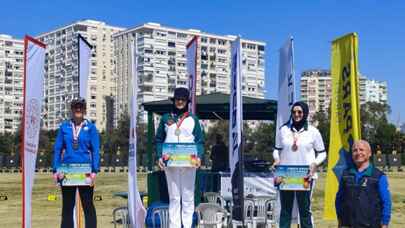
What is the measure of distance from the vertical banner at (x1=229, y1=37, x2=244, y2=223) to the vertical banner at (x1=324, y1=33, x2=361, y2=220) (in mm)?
1303

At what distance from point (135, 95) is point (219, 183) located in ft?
15.9

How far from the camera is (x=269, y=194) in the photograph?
12258mm

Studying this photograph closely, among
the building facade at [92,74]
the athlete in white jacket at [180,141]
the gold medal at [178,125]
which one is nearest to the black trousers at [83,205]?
the athlete in white jacket at [180,141]

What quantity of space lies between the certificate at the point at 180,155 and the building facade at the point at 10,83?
12057 cm

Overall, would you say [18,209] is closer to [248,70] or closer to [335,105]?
[335,105]

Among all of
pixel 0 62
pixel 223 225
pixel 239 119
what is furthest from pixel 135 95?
pixel 0 62

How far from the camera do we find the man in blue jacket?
5246 mm

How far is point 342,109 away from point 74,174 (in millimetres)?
3837

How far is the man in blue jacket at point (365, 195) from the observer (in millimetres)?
5246

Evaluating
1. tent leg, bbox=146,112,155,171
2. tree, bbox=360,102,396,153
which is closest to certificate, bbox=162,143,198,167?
tent leg, bbox=146,112,155,171

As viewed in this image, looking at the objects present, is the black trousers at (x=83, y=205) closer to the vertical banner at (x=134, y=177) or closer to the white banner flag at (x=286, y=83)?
the vertical banner at (x=134, y=177)

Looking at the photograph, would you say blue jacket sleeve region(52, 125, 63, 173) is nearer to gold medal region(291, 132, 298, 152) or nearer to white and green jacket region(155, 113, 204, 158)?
white and green jacket region(155, 113, 204, 158)

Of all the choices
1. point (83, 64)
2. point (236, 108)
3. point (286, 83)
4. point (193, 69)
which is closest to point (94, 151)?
point (83, 64)

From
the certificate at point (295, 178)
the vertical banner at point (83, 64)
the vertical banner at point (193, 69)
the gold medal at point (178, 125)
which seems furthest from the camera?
the vertical banner at point (193, 69)
